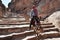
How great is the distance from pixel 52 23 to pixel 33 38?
4.04m

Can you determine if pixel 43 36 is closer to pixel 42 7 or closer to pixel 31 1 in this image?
pixel 42 7

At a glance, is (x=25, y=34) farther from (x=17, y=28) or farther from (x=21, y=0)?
(x=21, y=0)

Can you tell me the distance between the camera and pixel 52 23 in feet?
36.3

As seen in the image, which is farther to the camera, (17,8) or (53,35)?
(17,8)

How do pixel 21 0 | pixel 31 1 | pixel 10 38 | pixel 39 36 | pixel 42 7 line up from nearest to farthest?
pixel 10 38, pixel 39 36, pixel 42 7, pixel 31 1, pixel 21 0

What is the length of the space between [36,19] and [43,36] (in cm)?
89

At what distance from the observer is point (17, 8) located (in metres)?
38.5

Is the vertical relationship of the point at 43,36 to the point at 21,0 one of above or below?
below

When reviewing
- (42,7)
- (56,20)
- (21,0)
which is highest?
(21,0)

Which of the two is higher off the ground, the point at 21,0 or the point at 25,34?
the point at 21,0

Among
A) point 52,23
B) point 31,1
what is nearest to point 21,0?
point 31,1

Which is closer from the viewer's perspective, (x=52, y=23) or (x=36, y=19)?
(x=36, y=19)

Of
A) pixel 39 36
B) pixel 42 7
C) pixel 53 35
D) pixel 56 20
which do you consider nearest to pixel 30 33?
pixel 39 36

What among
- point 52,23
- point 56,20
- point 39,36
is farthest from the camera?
point 52,23
